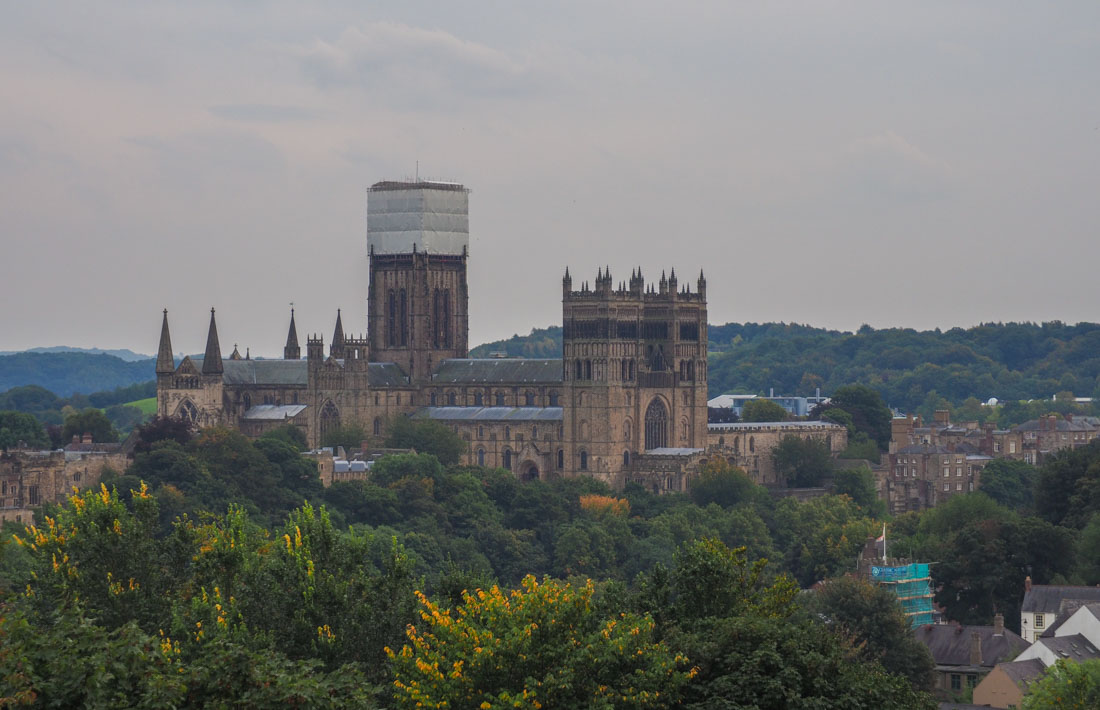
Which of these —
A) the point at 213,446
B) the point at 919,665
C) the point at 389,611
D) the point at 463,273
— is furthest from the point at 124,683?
the point at 463,273

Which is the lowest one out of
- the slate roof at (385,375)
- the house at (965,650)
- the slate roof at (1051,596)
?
the house at (965,650)

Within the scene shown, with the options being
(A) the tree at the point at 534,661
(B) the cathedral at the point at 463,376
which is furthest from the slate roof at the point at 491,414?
(A) the tree at the point at 534,661

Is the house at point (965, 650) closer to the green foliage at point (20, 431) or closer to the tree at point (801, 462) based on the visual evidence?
the tree at point (801, 462)

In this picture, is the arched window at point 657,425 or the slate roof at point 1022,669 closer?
the slate roof at point 1022,669

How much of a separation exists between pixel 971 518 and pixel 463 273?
59.0 meters

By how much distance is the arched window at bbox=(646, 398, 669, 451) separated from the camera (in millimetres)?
145125

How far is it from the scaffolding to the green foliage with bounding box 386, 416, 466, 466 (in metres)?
53.7

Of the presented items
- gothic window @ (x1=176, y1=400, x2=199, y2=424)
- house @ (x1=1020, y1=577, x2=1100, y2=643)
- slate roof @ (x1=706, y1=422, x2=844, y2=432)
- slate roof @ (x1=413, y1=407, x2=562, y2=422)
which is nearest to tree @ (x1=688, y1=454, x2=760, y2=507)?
slate roof @ (x1=706, y1=422, x2=844, y2=432)

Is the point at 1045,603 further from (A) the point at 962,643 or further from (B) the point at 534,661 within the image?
(B) the point at 534,661

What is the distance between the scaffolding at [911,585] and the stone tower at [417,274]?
68.1m

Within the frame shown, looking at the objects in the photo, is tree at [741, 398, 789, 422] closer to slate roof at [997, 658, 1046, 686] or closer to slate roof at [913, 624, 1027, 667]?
slate roof at [913, 624, 1027, 667]

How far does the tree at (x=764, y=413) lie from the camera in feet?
557

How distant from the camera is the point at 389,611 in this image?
49.9 metres

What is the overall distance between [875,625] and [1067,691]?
23.5m
